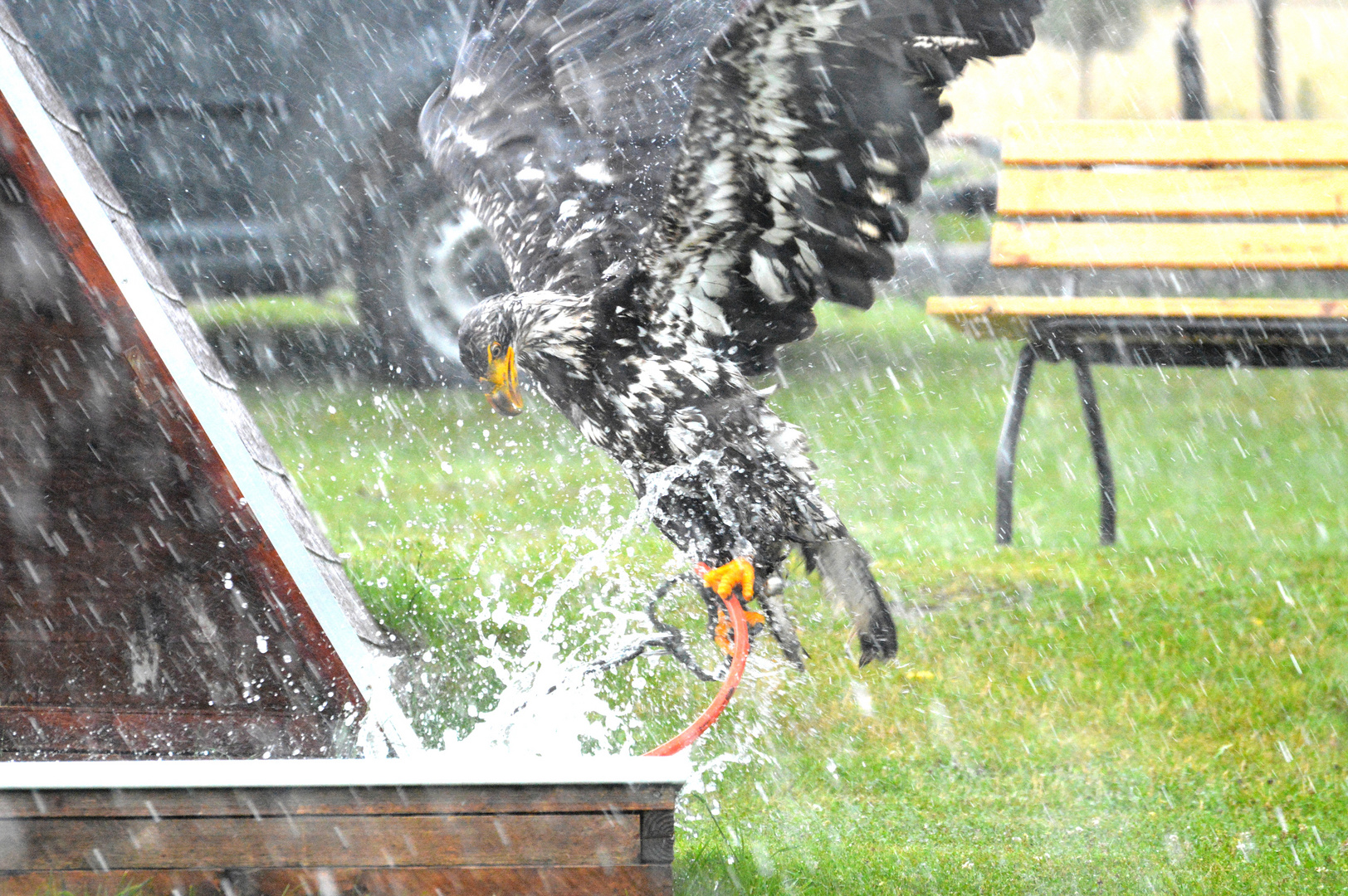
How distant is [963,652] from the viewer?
12.8 ft

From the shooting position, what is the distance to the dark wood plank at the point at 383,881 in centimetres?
188

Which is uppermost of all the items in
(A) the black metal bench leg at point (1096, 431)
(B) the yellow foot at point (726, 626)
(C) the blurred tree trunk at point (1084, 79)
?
(B) the yellow foot at point (726, 626)

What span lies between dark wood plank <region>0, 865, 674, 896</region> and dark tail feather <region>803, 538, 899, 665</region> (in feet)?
4.71

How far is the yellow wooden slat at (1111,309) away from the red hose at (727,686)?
1.56 m

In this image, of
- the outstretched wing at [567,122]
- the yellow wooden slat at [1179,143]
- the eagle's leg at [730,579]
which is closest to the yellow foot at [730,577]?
the eagle's leg at [730,579]

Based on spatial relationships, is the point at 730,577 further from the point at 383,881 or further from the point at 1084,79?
the point at 1084,79

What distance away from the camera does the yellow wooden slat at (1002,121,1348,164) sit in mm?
4641

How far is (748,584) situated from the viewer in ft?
10.3

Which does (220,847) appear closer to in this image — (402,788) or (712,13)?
(402,788)

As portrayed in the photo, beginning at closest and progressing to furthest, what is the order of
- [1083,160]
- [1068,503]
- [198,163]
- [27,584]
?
[27,584] < [1083,160] < [1068,503] < [198,163]

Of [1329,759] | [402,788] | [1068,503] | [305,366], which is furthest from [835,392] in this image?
[402,788]

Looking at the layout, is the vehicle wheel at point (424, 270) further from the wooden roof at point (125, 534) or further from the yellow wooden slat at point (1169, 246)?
the wooden roof at point (125, 534)

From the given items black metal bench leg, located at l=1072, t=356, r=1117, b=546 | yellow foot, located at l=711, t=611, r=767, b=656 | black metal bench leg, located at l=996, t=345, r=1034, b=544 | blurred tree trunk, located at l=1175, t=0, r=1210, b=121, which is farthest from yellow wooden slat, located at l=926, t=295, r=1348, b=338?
blurred tree trunk, located at l=1175, t=0, r=1210, b=121

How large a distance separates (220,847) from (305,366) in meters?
5.78
